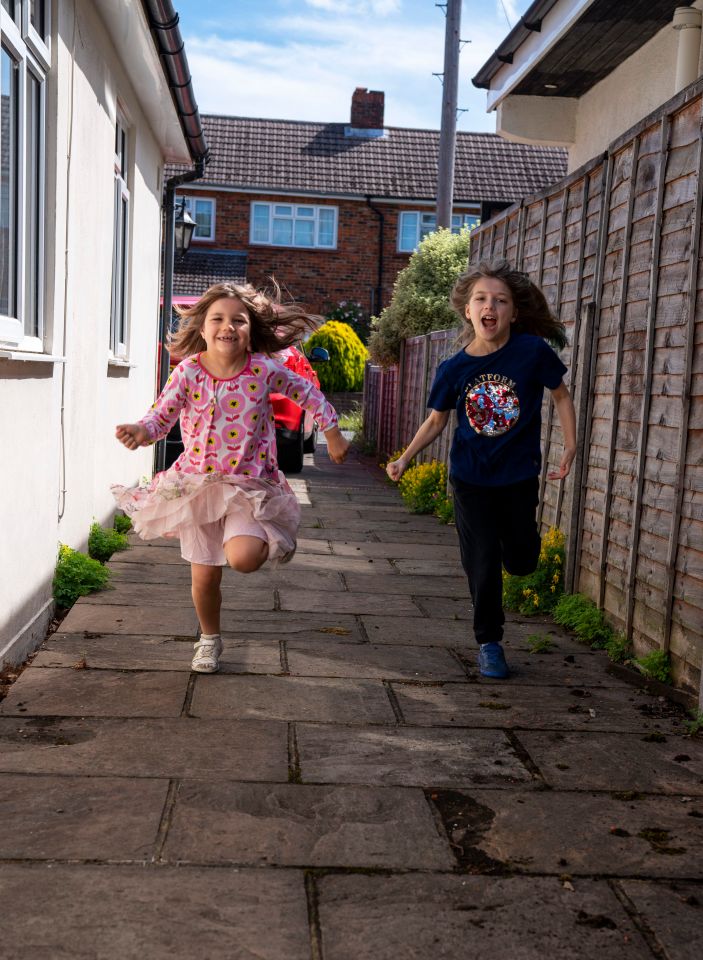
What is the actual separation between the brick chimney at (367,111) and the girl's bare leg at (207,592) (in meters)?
31.7

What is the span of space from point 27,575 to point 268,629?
1288 millimetres

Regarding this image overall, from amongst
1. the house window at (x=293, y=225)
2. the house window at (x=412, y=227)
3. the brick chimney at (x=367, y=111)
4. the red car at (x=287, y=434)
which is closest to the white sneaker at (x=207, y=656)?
the red car at (x=287, y=434)

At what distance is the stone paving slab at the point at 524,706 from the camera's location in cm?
421

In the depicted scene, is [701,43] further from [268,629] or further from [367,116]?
[367,116]

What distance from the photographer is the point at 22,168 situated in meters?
5.07

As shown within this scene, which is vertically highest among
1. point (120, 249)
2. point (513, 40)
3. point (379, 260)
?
point (513, 40)

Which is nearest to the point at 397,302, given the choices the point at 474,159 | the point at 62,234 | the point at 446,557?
the point at 446,557

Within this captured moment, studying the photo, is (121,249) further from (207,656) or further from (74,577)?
(207,656)

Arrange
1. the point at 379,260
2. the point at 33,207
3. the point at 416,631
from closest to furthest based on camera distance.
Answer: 1. the point at 33,207
2. the point at 416,631
3. the point at 379,260

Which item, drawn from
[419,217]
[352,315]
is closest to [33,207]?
[352,315]

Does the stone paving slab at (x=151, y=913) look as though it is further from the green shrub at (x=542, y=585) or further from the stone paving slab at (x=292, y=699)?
the green shrub at (x=542, y=585)

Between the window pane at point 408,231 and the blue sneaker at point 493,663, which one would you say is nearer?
the blue sneaker at point 493,663

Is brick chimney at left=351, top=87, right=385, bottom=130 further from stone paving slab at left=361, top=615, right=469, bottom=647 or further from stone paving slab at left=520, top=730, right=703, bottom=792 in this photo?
stone paving slab at left=520, top=730, right=703, bottom=792

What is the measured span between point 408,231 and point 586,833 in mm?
29770
